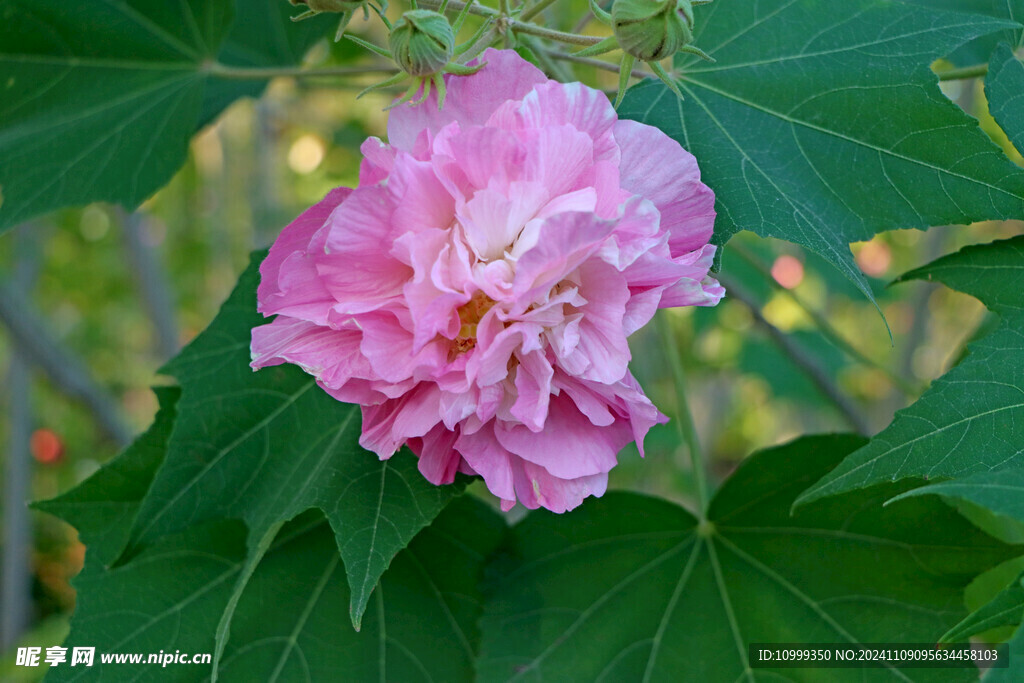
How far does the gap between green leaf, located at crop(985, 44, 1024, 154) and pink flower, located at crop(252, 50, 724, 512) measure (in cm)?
35

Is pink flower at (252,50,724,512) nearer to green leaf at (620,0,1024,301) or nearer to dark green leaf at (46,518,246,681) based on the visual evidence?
green leaf at (620,0,1024,301)

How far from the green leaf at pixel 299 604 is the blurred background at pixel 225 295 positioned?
14.9 inches

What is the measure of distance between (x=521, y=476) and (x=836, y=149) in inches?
18.6

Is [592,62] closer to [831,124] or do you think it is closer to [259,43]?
[831,124]

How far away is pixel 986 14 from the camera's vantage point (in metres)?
1.01

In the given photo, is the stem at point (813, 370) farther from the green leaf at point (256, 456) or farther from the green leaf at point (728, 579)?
the green leaf at point (256, 456)

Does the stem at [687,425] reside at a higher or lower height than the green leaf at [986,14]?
lower

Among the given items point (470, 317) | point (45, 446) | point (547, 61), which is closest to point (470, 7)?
point (547, 61)

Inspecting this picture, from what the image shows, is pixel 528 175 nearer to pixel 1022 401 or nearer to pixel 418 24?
pixel 418 24

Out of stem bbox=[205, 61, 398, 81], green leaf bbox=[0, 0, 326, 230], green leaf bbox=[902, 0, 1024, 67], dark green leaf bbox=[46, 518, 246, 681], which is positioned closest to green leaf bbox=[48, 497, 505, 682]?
dark green leaf bbox=[46, 518, 246, 681]

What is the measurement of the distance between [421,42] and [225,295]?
334 centimetres

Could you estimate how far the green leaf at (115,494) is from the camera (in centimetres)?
95

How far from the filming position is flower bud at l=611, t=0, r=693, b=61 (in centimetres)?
67

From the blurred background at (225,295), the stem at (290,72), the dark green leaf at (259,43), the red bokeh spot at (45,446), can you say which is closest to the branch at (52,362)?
the blurred background at (225,295)
